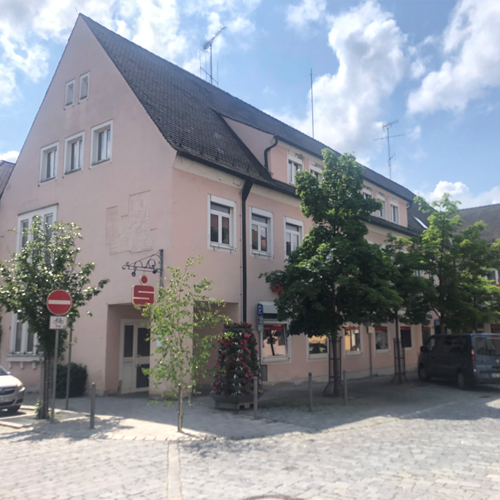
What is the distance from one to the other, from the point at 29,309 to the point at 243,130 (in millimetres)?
10478

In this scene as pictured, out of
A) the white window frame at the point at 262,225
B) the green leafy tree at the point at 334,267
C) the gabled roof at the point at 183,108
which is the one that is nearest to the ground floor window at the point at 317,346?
the green leafy tree at the point at 334,267

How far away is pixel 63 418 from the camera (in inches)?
468

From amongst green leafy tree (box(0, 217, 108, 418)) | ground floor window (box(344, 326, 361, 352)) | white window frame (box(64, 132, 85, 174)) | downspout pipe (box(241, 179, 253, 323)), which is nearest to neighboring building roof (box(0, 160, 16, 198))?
white window frame (box(64, 132, 85, 174))

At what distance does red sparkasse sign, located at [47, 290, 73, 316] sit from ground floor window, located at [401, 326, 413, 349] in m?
19.8

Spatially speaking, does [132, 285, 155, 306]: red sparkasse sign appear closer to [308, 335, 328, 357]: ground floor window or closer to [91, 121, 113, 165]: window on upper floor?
[91, 121, 113, 165]: window on upper floor

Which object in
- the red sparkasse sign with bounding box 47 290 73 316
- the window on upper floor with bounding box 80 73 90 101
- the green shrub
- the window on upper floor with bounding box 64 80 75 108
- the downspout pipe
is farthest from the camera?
the window on upper floor with bounding box 64 80 75 108

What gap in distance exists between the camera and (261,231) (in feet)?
57.6

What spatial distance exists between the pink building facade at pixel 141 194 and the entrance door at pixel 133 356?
0.04 metres

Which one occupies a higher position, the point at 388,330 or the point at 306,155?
the point at 306,155

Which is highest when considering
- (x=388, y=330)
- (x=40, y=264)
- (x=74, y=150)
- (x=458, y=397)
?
(x=74, y=150)

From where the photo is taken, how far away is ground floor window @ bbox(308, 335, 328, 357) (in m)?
19.1

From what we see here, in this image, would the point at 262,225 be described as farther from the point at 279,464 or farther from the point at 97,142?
the point at 279,464

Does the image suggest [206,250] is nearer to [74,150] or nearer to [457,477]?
[74,150]

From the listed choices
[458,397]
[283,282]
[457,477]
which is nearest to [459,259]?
[458,397]
